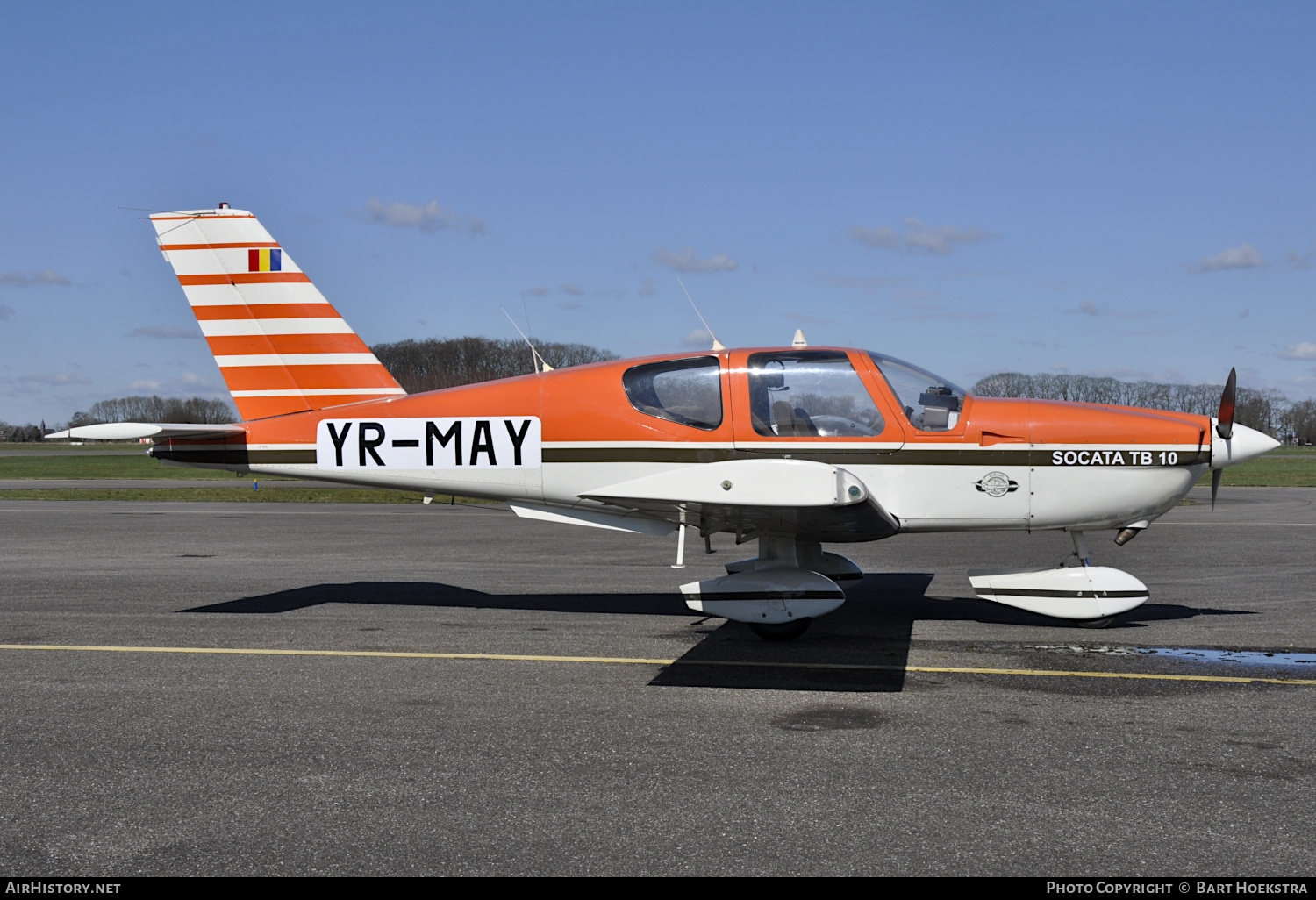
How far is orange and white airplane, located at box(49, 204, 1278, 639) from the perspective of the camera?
24.8ft

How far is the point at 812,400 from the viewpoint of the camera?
759cm

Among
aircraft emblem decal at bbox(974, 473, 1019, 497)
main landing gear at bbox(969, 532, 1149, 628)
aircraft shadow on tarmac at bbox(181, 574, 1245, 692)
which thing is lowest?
aircraft shadow on tarmac at bbox(181, 574, 1245, 692)

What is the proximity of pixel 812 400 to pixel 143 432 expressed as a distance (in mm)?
5466

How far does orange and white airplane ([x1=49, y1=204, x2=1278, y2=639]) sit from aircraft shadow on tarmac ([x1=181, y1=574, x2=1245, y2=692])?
36 centimetres

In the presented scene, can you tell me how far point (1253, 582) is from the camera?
10.5 m

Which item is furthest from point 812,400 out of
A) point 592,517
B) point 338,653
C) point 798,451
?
point 338,653

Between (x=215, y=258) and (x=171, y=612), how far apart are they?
3.27 metres

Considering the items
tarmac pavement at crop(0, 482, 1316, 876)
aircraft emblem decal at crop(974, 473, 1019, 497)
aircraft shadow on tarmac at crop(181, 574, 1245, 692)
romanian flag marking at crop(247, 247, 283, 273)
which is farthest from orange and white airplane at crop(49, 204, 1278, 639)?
romanian flag marking at crop(247, 247, 283, 273)

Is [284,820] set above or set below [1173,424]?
below

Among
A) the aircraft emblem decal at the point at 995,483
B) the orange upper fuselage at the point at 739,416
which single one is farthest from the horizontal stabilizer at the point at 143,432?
the aircraft emblem decal at the point at 995,483

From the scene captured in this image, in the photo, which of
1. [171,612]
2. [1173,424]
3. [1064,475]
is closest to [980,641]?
[1064,475]

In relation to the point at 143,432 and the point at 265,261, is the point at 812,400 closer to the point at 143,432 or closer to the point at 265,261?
the point at 265,261

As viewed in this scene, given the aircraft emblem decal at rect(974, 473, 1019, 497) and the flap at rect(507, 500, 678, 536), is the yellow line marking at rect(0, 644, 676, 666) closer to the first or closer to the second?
the flap at rect(507, 500, 678, 536)
